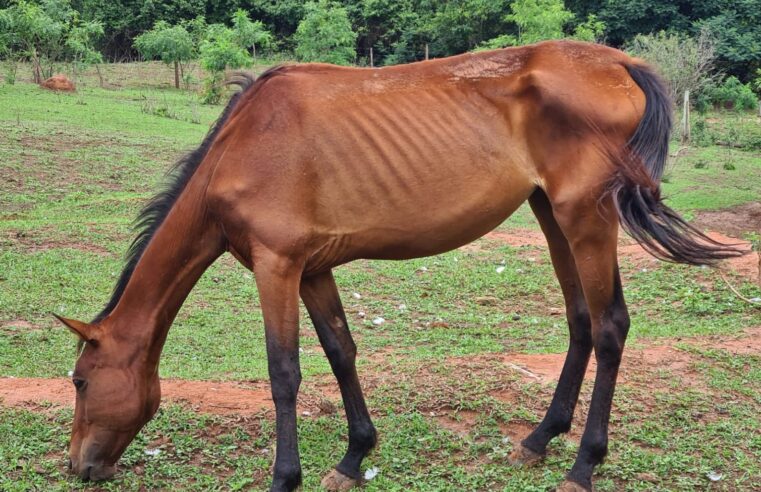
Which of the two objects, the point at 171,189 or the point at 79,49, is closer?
the point at 171,189

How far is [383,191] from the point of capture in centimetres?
425

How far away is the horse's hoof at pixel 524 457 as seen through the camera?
4676mm

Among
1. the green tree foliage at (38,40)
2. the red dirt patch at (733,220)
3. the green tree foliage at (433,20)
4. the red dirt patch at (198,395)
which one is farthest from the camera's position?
the green tree foliage at (433,20)

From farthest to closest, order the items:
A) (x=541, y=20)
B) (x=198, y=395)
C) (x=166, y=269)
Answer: (x=541, y=20) < (x=198, y=395) < (x=166, y=269)

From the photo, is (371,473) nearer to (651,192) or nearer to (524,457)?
(524,457)

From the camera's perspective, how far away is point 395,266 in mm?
10477

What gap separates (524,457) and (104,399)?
7.80 ft

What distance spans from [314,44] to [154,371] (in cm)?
2750

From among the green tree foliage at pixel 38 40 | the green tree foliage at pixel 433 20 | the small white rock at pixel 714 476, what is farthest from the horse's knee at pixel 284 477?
the green tree foliage at pixel 433 20

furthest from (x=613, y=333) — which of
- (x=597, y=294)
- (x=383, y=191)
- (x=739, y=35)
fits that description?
(x=739, y=35)

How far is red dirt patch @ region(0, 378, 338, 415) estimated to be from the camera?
5.36 meters

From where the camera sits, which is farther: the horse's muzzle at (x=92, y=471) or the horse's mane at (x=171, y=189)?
the horse's mane at (x=171, y=189)

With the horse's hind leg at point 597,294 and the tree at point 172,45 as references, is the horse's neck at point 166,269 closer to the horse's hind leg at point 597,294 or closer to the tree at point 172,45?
the horse's hind leg at point 597,294

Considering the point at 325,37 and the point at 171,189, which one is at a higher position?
the point at 171,189
